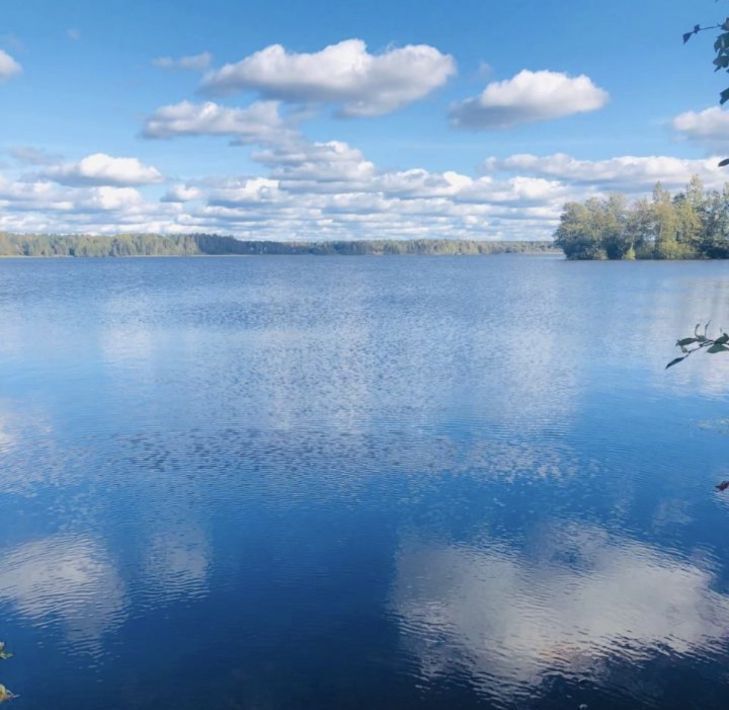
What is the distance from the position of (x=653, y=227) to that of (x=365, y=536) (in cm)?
15250

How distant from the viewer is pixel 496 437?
20078mm

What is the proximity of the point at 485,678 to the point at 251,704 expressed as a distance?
3.34 meters

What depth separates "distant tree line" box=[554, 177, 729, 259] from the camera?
142000 mm

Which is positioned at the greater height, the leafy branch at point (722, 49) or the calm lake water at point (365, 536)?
the leafy branch at point (722, 49)

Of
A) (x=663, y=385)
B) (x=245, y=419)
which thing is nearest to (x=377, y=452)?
(x=245, y=419)

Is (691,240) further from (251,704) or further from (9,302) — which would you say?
(251,704)

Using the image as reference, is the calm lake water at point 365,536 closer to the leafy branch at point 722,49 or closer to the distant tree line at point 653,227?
the leafy branch at point 722,49

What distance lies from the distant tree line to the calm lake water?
5027 inches

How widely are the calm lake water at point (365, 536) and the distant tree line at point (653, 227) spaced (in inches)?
5027

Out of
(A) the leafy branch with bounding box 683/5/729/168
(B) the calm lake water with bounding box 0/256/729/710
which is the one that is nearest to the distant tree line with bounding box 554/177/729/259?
(B) the calm lake water with bounding box 0/256/729/710

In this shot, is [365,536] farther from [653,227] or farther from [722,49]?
[653,227]

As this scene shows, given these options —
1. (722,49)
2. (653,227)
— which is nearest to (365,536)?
(722,49)

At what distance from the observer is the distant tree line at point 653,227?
14200 cm

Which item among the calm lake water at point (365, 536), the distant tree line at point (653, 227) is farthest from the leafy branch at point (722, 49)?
the distant tree line at point (653, 227)
